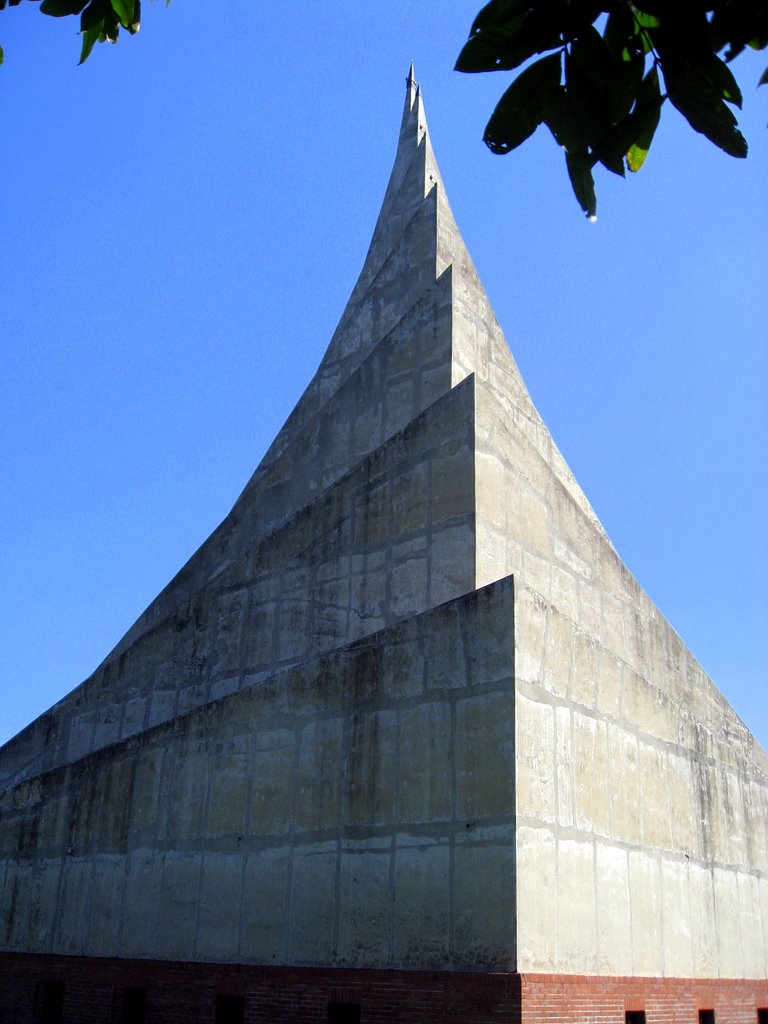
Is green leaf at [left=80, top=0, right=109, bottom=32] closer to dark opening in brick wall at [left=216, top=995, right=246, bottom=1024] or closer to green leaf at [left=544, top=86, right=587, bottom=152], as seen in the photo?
green leaf at [left=544, top=86, right=587, bottom=152]

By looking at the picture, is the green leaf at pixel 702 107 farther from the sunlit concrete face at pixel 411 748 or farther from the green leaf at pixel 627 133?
the sunlit concrete face at pixel 411 748

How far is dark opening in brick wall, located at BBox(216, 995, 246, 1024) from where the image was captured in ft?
37.4

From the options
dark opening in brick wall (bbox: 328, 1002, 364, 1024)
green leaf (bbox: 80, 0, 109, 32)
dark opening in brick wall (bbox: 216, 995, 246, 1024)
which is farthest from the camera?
dark opening in brick wall (bbox: 216, 995, 246, 1024)

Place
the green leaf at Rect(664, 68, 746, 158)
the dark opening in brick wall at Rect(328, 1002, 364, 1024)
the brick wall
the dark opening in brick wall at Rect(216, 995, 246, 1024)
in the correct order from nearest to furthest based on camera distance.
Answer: the green leaf at Rect(664, 68, 746, 158), the brick wall, the dark opening in brick wall at Rect(328, 1002, 364, 1024), the dark opening in brick wall at Rect(216, 995, 246, 1024)

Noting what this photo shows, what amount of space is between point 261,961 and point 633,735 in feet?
16.5

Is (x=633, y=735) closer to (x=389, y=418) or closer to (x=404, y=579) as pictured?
(x=404, y=579)

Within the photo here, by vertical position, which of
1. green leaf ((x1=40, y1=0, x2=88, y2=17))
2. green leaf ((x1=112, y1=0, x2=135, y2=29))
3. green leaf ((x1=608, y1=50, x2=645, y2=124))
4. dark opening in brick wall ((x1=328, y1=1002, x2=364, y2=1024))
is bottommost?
dark opening in brick wall ((x1=328, y1=1002, x2=364, y2=1024))

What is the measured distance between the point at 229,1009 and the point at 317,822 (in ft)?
7.51

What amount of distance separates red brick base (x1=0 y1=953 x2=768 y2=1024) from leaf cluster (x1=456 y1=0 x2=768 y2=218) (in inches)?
320

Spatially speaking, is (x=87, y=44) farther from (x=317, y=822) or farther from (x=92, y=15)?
(x=317, y=822)

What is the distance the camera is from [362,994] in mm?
10359

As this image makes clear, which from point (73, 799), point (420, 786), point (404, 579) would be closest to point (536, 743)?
point (420, 786)

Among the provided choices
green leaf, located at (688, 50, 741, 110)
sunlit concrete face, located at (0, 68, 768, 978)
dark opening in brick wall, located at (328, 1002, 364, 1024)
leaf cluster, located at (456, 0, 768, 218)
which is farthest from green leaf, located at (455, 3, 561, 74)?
dark opening in brick wall, located at (328, 1002, 364, 1024)

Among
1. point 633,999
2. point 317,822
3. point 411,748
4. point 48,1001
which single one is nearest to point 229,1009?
point 317,822
